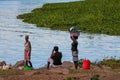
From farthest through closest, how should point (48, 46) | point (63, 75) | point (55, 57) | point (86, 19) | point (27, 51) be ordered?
point (86, 19)
point (48, 46)
point (27, 51)
point (55, 57)
point (63, 75)

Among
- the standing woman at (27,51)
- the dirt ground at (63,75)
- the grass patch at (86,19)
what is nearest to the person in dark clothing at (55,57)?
the dirt ground at (63,75)

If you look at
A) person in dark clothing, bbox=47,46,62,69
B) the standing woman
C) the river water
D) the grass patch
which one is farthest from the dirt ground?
the grass patch

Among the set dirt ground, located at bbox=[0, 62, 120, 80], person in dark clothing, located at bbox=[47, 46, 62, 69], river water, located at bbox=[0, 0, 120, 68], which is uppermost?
person in dark clothing, located at bbox=[47, 46, 62, 69]

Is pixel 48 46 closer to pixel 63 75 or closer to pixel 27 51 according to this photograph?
pixel 27 51

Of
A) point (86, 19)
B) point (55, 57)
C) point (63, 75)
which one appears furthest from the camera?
point (86, 19)

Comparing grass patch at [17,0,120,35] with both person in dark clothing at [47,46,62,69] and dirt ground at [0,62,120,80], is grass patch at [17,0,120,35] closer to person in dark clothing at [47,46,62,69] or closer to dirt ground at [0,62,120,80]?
person in dark clothing at [47,46,62,69]

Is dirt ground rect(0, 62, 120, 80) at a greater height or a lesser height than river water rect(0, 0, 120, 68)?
greater

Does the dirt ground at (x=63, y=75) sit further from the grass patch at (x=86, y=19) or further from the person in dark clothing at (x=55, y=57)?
the grass patch at (x=86, y=19)

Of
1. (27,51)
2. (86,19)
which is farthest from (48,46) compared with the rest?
(86,19)

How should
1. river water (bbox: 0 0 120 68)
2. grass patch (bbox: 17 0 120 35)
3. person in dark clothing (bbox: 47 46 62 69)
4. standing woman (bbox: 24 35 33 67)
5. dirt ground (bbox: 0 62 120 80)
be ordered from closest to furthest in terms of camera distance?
dirt ground (bbox: 0 62 120 80)
person in dark clothing (bbox: 47 46 62 69)
standing woman (bbox: 24 35 33 67)
river water (bbox: 0 0 120 68)
grass patch (bbox: 17 0 120 35)

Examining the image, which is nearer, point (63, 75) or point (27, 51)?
point (63, 75)

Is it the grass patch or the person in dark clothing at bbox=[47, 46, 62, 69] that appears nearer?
the person in dark clothing at bbox=[47, 46, 62, 69]

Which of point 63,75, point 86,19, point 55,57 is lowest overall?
point 63,75

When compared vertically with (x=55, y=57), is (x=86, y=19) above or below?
below
